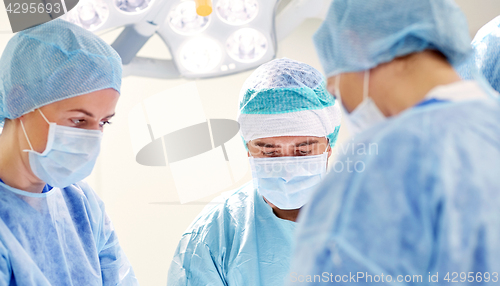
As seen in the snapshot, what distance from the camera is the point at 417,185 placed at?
701mm

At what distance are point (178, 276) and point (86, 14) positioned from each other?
42.9 inches

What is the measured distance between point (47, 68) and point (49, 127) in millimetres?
196

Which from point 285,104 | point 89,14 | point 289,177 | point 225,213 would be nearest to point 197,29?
point 89,14

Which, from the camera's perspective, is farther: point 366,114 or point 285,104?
point 285,104

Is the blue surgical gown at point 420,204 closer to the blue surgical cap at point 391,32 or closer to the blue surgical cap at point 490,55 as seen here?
the blue surgical cap at point 391,32

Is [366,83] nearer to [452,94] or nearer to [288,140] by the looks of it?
[452,94]

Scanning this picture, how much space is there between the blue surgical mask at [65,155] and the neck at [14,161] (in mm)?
37

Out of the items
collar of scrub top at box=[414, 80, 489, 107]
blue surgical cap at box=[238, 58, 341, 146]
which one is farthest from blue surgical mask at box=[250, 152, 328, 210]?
collar of scrub top at box=[414, 80, 489, 107]

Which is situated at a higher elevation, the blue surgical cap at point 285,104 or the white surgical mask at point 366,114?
the white surgical mask at point 366,114

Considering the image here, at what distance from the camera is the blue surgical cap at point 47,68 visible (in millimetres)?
1376

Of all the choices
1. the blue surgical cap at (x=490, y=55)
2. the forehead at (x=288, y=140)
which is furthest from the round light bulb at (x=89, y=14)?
the blue surgical cap at (x=490, y=55)

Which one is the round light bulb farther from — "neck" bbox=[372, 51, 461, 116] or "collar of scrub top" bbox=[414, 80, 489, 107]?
"collar of scrub top" bbox=[414, 80, 489, 107]

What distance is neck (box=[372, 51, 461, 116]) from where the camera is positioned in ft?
2.65

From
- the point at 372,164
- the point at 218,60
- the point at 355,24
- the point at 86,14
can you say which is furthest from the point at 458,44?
the point at 86,14
